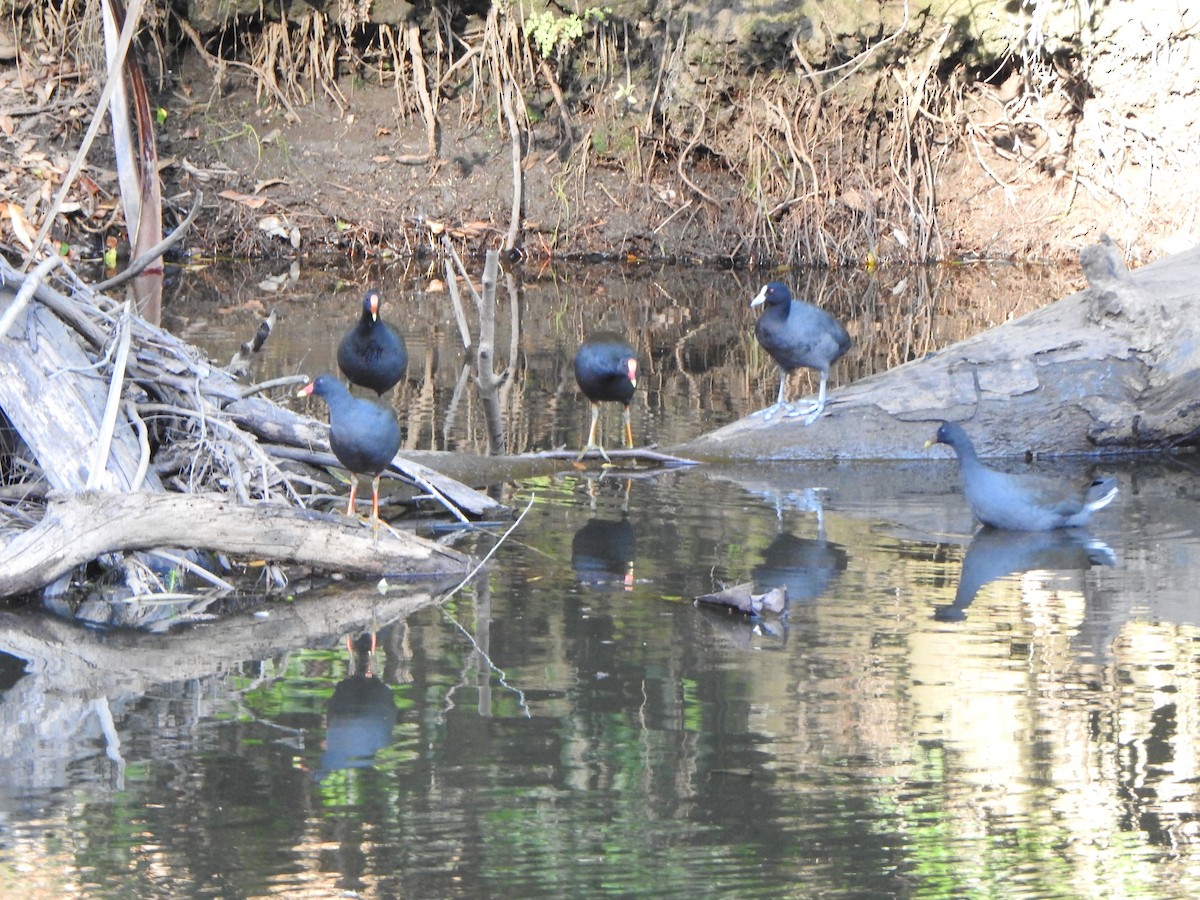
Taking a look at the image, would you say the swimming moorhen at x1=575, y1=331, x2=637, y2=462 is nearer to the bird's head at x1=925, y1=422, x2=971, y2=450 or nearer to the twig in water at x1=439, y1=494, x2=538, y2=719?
the twig in water at x1=439, y1=494, x2=538, y2=719

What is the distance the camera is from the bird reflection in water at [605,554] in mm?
6250

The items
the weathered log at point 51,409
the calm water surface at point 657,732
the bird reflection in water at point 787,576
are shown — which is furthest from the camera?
the weathered log at point 51,409

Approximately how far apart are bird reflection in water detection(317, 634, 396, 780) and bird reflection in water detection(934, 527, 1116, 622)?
89.8 inches

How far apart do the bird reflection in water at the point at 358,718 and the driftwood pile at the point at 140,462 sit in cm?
84

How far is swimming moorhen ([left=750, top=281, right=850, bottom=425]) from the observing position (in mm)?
8648

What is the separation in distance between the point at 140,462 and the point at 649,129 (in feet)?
40.8

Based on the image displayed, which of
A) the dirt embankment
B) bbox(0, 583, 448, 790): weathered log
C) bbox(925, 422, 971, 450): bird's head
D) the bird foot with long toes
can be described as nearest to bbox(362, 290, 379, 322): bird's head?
the bird foot with long toes

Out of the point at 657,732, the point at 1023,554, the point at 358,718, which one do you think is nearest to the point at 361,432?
the point at 358,718

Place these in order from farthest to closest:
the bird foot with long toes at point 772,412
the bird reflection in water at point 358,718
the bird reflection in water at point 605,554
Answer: the bird foot with long toes at point 772,412 < the bird reflection in water at point 605,554 < the bird reflection in water at point 358,718

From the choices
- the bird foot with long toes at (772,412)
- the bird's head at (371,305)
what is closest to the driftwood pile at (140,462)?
the bird's head at (371,305)

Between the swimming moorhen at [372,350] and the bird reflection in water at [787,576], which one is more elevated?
the swimming moorhen at [372,350]

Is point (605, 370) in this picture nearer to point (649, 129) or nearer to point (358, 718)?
point (358, 718)

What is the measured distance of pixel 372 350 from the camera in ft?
27.2

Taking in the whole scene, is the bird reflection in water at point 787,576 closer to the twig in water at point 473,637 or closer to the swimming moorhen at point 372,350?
the twig in water at point 473,637
